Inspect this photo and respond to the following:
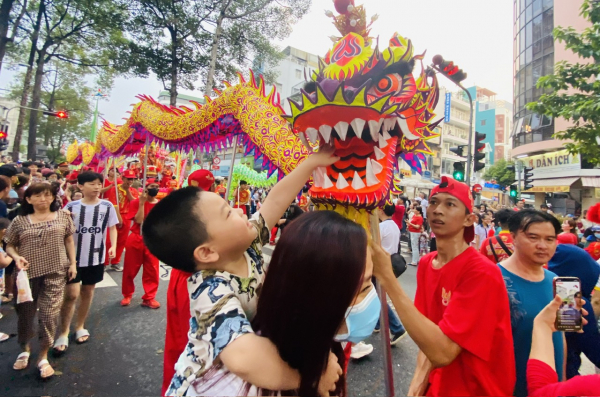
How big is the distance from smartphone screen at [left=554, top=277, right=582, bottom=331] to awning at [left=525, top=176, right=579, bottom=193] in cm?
1833

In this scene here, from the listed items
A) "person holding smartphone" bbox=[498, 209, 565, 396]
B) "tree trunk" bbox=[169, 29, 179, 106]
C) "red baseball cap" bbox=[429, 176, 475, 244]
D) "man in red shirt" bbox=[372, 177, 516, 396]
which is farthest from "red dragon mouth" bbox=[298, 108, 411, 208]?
"tree trunk" bbox=[169, 29, 179, 106]

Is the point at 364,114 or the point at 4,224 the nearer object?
the point at 364,114

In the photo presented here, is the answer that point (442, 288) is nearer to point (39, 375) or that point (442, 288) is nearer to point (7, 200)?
point (39, 375)

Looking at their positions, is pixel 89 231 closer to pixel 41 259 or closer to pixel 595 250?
pixel 41 259

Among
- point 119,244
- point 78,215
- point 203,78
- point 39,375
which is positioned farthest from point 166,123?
point 203,78

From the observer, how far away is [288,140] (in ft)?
10.1

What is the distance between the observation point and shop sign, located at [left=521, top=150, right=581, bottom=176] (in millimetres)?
15539

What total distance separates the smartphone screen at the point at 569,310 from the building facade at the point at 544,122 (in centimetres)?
1811

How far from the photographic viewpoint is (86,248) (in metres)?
3.16

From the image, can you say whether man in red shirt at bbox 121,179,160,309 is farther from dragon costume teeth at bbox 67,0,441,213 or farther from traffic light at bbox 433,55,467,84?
traffic light at bbox 433,55,467,84

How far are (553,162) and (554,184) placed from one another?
4.11 ft

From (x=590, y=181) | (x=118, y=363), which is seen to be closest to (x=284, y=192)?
(x=118, y=363)

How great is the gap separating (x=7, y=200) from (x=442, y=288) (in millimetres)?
4841

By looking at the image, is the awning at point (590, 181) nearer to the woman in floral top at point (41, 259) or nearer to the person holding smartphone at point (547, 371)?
the person holding smartphone at point (547, 371)
